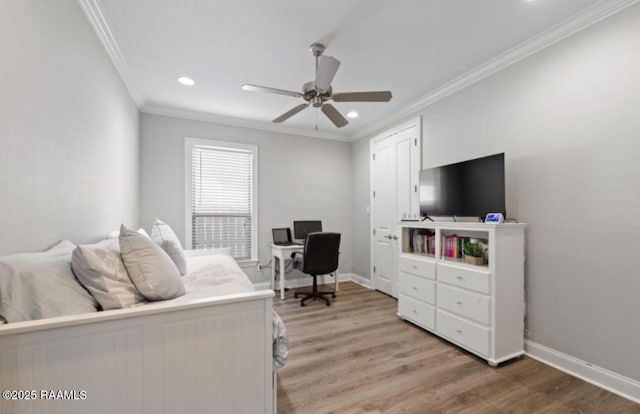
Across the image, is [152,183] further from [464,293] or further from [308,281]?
[464,293]

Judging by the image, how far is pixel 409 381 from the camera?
6.21ft

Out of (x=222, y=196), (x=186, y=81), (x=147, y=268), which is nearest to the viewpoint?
(x=147, y=268)

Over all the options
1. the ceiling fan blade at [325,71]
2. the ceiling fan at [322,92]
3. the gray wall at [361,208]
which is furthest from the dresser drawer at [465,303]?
the ceiling fan blade at [325,71]

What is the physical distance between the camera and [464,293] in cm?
230

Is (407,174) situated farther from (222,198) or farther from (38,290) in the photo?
(38,290)

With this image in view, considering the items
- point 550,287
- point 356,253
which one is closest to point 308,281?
point 356,253

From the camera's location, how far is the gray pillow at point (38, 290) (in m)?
0.95

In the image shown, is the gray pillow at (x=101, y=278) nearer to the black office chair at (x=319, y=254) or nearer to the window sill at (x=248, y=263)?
the black office chair at (x=319, y=254)

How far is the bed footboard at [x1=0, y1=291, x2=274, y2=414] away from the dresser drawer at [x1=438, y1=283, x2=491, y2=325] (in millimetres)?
1819

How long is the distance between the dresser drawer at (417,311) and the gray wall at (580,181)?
0.82 metres

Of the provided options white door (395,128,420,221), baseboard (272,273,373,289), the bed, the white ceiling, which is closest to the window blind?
A: baseboard (272,273,373,289)

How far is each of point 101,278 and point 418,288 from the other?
2.66 meters

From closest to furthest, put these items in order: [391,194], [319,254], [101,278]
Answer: [101,278] < [319,254] < [391,194]

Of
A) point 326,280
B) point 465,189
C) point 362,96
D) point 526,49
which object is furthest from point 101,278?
point 326,280
